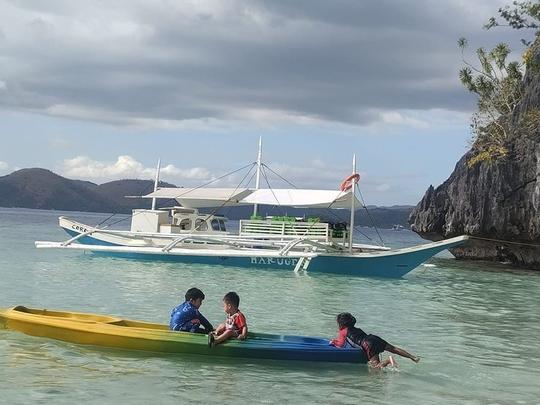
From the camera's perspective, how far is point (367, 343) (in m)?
Answer: 10.9

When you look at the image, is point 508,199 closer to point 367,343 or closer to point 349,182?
point 349,182

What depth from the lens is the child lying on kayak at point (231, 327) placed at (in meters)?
10.9

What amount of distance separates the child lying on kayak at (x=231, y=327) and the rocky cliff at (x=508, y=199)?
3193cm

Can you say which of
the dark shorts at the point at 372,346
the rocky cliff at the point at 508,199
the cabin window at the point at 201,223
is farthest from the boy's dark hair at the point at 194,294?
the rocky cliff at the point at 508,199

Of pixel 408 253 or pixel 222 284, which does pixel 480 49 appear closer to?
pixel 408 253

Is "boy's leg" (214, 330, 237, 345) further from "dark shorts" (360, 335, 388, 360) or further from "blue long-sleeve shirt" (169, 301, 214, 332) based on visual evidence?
"dark shorts" (360, 335, 388, 360)

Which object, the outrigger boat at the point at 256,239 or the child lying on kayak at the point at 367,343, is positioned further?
the outrigger boat at the point at 256,239

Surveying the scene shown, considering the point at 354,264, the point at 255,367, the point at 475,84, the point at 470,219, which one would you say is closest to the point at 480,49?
the point at 475,84

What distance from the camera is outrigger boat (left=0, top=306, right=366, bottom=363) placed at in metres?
11.0

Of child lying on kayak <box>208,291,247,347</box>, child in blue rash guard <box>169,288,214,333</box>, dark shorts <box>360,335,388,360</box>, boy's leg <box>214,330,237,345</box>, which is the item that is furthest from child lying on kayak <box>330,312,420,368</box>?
child in blue rash guard <box>169,288,214,333</box>

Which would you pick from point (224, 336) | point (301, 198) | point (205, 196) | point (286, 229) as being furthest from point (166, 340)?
point (205, 196)

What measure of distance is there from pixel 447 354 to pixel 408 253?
15811 millimetres

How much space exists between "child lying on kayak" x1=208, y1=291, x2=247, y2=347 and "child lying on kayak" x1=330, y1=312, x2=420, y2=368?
62.5 inches

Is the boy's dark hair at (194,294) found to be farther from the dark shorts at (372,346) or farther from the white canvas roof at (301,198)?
the white canvas roof at (301,198)
